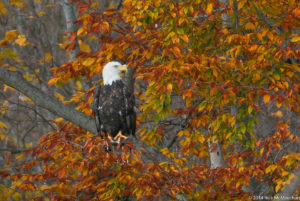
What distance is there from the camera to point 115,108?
5.86 m

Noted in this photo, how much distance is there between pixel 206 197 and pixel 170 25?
2120 millimetres

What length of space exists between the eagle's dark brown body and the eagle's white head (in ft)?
0.22

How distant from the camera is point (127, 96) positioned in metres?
5.70

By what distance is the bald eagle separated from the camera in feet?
18.4

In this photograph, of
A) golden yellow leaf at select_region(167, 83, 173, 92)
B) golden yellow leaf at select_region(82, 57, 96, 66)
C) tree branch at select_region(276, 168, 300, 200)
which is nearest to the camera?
tree branch at select_region(276, 168, 300, 200)

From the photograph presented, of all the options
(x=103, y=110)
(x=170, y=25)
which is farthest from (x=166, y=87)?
(x=103, y=110)

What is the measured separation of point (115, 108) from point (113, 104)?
2.7 inches

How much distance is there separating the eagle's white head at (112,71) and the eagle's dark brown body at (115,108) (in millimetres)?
68

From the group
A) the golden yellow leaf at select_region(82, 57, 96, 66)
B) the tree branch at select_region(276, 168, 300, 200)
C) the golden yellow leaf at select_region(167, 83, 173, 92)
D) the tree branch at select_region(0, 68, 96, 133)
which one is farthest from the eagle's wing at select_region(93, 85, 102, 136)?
the tree branch at select_region(276, 168, 300, 200)

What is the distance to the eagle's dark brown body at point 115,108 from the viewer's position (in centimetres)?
571

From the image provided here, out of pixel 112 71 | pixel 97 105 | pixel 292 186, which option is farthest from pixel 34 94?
pixel 292 186

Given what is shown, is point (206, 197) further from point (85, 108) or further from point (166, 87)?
point (85, 108)

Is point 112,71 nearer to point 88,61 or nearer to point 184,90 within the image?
point 88,61

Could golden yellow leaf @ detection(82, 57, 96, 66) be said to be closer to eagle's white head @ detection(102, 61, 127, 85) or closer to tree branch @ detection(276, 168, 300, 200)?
eagle's white head @ detection(102, 61, 127, 85)
